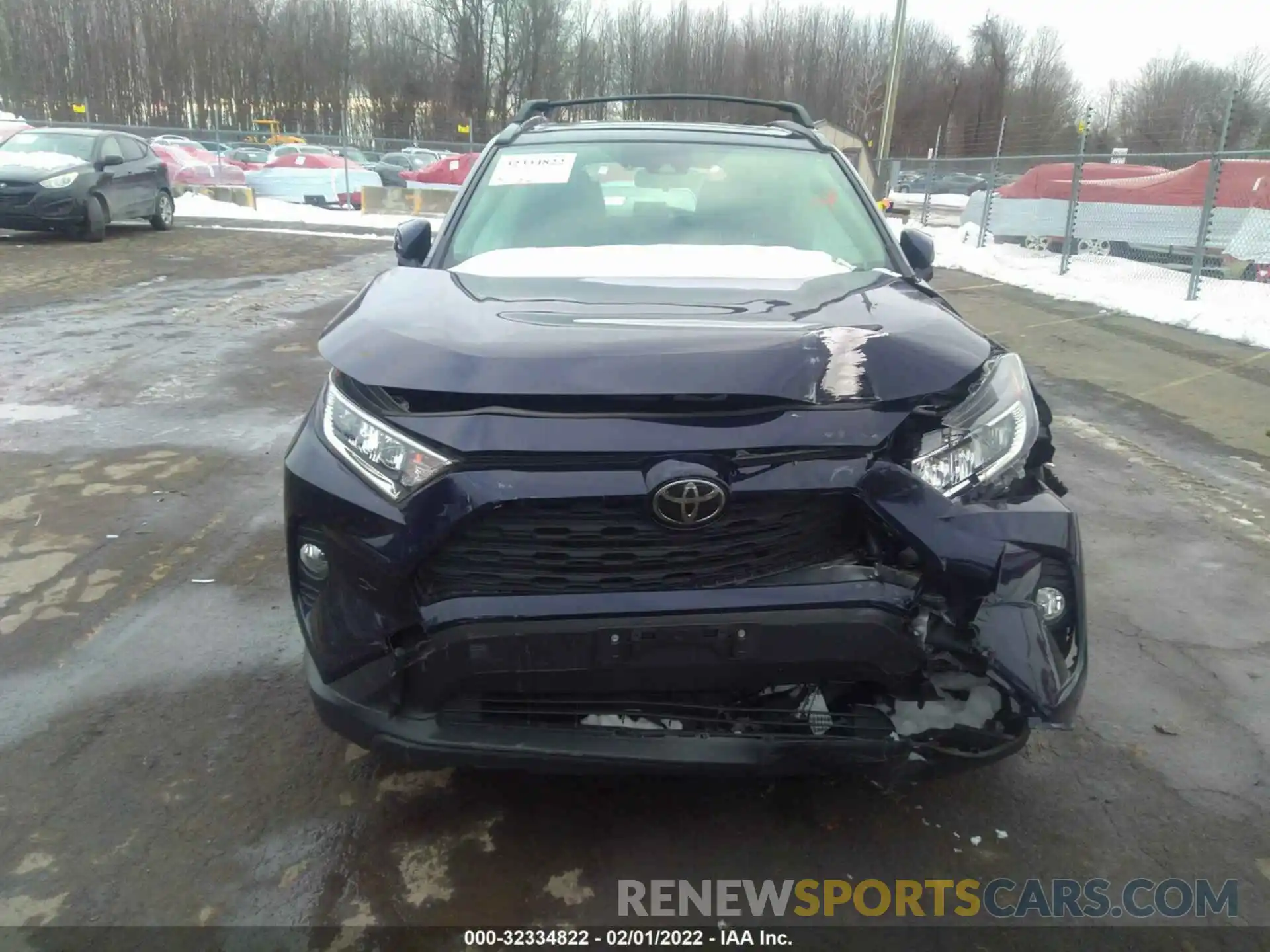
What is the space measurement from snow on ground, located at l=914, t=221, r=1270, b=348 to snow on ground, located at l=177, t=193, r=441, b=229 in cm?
1101

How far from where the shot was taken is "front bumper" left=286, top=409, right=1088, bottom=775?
1.90 m

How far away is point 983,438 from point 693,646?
0.79m

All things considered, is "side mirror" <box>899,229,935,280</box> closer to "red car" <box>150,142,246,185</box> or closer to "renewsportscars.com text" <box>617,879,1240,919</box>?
"renewsportscars.com text" <box>617,879,1240,919</box>

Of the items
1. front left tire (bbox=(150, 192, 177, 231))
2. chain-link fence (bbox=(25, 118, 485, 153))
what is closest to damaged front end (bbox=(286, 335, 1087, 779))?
front left tire (bbox=(150, 192, 177, 231))

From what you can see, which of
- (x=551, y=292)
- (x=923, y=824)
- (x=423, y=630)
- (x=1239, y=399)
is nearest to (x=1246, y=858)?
(x=923, y=824)

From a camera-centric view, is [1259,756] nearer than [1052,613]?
No

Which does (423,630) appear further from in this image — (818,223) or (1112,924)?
(818,223)

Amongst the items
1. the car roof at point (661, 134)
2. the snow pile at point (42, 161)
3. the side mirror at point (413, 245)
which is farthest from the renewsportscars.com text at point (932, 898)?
the snow pile at point (42, 161)

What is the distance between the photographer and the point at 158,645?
317 cm

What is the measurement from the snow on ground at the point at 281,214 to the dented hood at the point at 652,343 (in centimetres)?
1804

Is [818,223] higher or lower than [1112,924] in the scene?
higher

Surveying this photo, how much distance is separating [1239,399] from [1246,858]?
210 inches

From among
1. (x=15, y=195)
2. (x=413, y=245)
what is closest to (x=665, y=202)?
(x=413, y=245)

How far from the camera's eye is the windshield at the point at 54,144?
13461 millimetres
